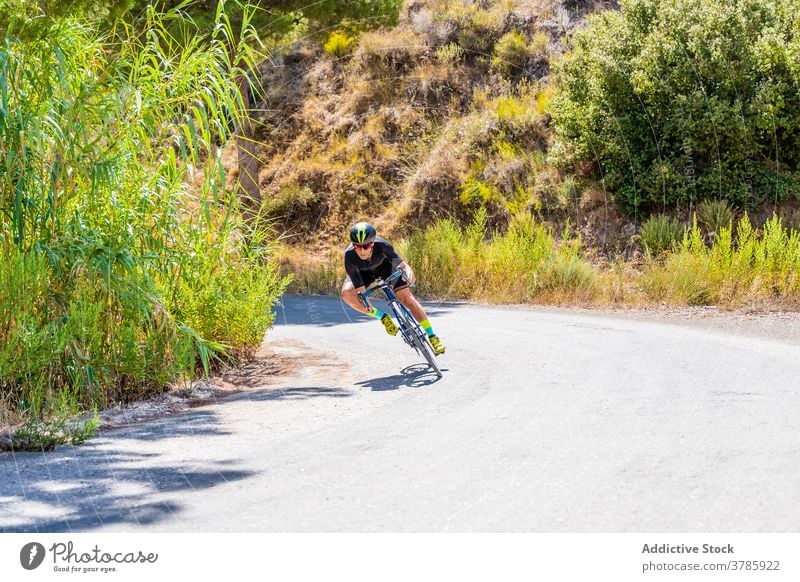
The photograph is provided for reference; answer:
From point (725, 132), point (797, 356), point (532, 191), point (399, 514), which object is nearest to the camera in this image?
point (399, 514)

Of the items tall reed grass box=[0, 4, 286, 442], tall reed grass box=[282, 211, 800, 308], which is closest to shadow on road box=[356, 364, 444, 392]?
tall reed grass box=[0, 4, 286, 442]

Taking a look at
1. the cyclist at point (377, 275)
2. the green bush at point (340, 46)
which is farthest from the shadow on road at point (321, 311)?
the green bush at point (340, 46)

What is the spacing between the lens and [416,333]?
10359 millimetres

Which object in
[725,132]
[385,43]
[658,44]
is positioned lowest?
[725,132]

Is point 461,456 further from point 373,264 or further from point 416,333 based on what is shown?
point 373,264

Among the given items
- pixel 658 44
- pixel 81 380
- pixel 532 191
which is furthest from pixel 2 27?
pixel 532 191

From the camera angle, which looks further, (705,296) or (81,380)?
(705,296)

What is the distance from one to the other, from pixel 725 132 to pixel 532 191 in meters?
5.95

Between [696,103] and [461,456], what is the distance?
664 inches

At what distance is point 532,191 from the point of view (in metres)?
25.9

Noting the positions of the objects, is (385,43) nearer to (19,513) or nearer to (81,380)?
(81,380)

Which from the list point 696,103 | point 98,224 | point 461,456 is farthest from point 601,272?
point 461,456

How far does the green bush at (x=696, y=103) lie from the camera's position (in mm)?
20969

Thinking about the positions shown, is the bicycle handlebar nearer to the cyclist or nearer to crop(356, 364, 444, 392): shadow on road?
the cyclist
